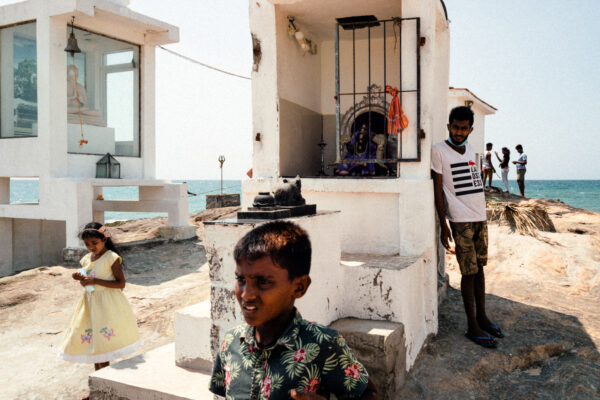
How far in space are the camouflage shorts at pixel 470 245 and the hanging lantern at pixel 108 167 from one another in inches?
334

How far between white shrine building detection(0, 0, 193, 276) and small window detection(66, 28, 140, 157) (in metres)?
0.02

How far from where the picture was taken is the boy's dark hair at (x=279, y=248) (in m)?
1.70

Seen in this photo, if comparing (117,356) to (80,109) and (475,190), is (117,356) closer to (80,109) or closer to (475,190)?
(475,190)

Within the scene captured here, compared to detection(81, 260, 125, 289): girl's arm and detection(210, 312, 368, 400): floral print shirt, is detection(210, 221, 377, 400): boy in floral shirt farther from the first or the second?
detection(81, 260, 125, 289): girl's arm

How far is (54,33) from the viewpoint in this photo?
31.3ft

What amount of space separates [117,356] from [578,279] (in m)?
6.10

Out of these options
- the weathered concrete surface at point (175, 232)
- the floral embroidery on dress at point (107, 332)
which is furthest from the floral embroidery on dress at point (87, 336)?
the weathered concrete surface at point (175, 232)

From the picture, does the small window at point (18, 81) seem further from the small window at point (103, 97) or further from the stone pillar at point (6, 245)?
the stone pillar at point (6, 245)

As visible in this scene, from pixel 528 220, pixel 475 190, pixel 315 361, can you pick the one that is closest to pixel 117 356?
pixel 315 361

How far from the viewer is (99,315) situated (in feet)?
12.6

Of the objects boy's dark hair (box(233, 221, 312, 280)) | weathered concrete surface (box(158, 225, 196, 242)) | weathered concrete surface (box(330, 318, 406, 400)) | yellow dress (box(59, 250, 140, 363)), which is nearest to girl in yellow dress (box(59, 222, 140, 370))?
yellow dress (box(59, 250, 140, 363))

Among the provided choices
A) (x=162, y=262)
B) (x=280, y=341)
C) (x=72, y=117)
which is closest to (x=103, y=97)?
(x=72, y=117)

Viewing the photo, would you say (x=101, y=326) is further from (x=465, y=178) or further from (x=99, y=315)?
(x=465, y=178)

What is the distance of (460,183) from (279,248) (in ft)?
9.83
